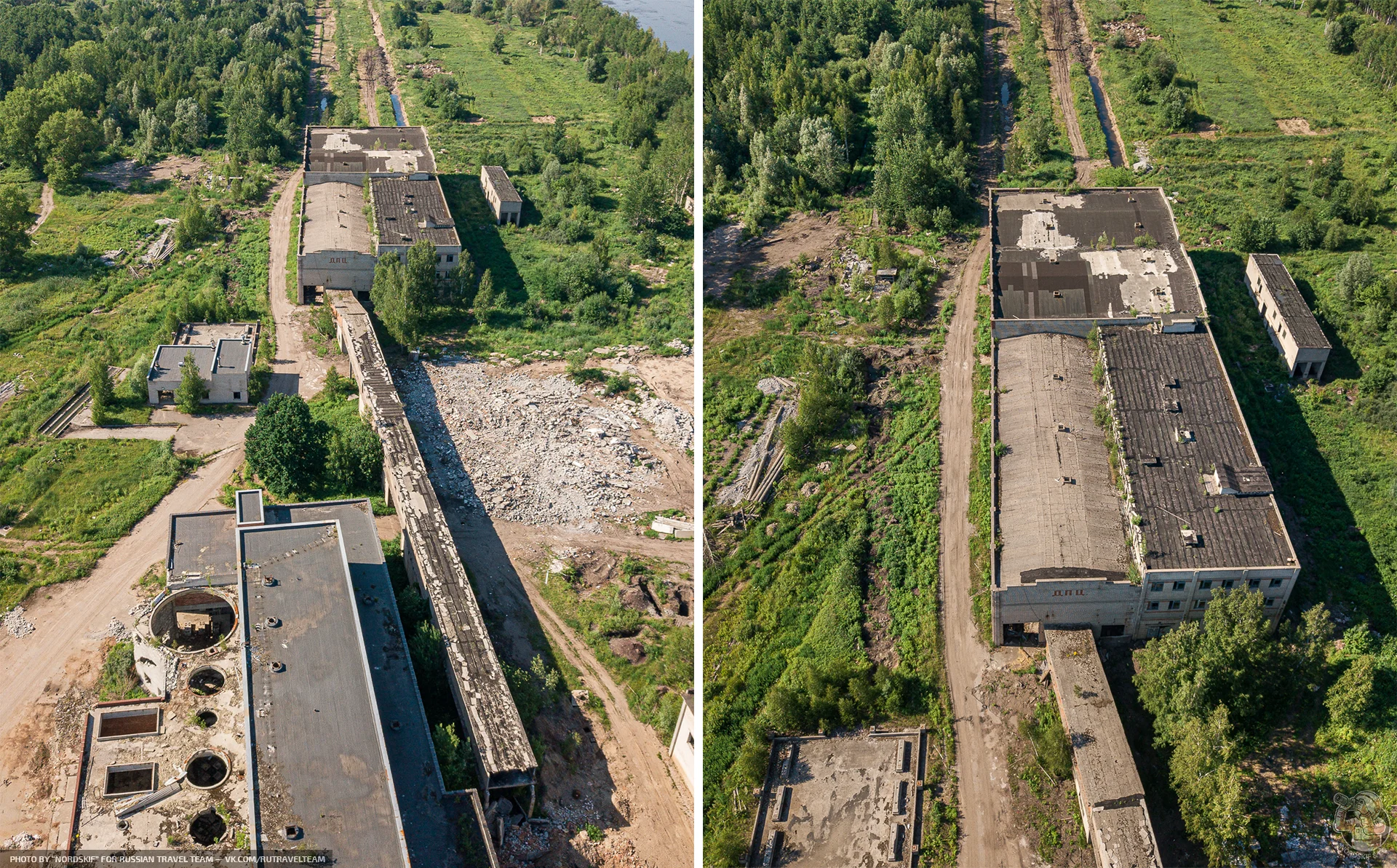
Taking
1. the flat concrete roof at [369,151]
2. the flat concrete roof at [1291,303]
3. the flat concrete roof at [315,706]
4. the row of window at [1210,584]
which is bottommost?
the flat concrete roof at [315,706]

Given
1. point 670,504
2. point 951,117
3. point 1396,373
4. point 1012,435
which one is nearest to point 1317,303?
point 1396,373

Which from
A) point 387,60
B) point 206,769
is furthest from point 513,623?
point 387,60

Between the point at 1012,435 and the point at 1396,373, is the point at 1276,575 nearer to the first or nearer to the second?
the point at 1012,435

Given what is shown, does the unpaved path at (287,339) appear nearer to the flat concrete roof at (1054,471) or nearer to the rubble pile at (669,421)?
the rubble pile at (669,421)

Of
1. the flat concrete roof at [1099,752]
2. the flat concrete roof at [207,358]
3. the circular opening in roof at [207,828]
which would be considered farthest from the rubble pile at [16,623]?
the flat concrete roof at [1099,752]

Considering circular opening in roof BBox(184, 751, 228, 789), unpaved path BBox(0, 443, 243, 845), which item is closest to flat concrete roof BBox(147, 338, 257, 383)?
unpaved path BBox(0, 443, 243, 845)

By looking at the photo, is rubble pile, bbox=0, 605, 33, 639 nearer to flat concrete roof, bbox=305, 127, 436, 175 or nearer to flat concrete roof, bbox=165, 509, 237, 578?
flat concrete roof, bbox=165, 509, 237, 578
